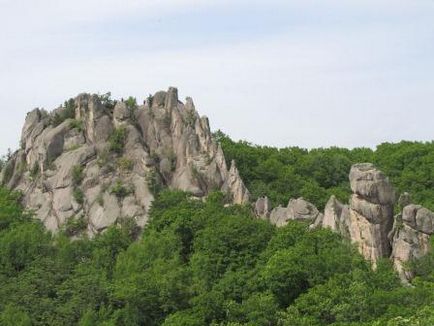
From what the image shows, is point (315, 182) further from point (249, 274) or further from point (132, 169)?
point (249, 274)

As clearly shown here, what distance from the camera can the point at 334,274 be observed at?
164 feet

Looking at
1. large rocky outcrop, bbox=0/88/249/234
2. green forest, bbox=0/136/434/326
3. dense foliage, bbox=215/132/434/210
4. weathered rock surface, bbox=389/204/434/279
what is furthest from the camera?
dense foliage, bbox=215/132/434/210

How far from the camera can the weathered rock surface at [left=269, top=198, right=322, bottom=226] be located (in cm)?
5866

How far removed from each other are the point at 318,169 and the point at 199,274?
26.3 metres

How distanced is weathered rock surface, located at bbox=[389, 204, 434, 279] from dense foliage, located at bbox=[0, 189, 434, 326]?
926mm

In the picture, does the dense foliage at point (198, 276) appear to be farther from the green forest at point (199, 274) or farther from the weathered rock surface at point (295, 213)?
the weathered rock surface at point (295, 213)

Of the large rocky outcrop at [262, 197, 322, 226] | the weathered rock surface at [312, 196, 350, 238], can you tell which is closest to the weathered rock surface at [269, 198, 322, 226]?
the large rocky outcrop at [262, 197, 322, 226]

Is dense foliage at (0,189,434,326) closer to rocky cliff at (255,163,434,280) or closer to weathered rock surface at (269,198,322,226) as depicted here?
rocky cliff at (255,163,434,280)

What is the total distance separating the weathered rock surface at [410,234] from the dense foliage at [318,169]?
48.2 ft

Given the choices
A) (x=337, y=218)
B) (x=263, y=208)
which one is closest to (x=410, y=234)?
(x=337, y=218)

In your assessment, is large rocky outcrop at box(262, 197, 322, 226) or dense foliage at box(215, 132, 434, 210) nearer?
large rocky outcrop at box(262, 197, 322, 226)

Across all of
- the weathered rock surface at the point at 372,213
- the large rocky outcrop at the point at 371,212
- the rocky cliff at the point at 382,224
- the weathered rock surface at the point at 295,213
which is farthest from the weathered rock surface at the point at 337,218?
the weathered rock surface at the point at 295,213

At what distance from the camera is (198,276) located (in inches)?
2100

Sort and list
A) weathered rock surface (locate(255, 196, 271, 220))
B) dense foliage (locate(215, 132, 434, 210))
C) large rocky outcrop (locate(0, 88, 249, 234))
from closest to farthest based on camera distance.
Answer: weathered rock surface (locate(255, 196, 271, 220)) < large rocky outcrop (locate(0, 88, 249, 234)) < dense foliage (locate(215, 132, 434, 210))
